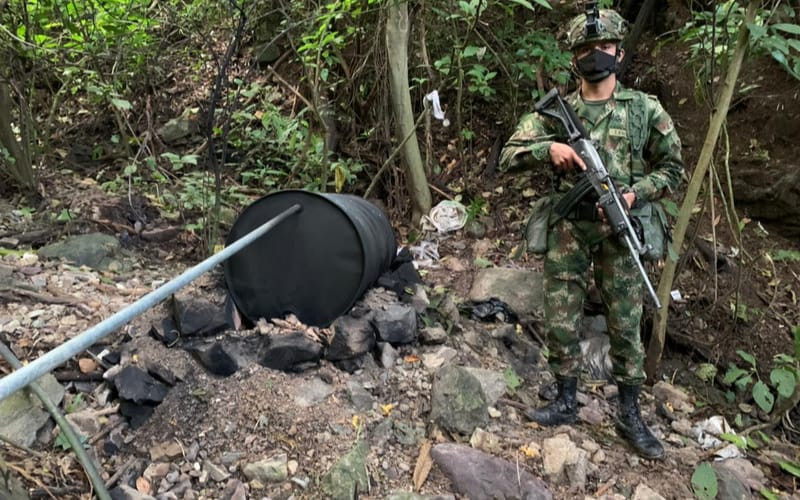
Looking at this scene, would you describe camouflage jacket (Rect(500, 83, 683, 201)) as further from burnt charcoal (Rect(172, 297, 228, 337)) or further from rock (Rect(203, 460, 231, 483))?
rock (Rect(203, 460, 231, 483))

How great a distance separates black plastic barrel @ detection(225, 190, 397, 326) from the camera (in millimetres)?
2908

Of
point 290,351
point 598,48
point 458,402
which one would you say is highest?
point 598,48

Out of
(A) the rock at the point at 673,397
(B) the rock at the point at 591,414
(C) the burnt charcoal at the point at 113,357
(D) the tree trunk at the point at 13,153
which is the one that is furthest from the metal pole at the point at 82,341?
(D) the tree trunk at the point at 13,153

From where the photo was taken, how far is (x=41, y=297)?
9.34ft

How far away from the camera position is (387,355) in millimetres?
2852

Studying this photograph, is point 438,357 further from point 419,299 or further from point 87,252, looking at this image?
point 87,252

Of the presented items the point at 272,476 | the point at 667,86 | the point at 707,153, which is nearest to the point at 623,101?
the point at 707,153

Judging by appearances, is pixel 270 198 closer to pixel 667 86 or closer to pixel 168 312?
pixel 168 312

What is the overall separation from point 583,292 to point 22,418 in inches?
95.2

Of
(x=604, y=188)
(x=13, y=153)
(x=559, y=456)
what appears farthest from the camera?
(x=13, y=153)

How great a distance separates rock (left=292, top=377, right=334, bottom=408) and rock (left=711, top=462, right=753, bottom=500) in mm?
1739

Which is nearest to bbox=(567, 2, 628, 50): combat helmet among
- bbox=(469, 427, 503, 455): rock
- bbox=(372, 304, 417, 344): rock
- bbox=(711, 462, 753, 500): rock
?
bbox=(372, 304, 417, 344): rock

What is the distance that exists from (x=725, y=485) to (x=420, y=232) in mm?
3476

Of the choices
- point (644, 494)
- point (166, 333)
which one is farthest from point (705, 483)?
point (166, 333)
